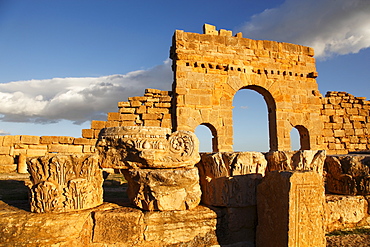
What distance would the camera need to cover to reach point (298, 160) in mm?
3490

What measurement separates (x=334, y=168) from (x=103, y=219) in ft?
10.5

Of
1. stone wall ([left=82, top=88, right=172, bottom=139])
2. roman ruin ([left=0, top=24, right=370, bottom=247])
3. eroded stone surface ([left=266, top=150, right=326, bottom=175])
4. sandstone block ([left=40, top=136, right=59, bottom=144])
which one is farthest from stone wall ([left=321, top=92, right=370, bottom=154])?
sandstone block ([left=40, top=136, right=59, bottom=144])

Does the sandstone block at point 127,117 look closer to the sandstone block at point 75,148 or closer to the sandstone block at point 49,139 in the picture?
the sandstone block at point 75,148

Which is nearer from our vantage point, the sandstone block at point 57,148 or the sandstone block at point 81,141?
the sandstone block at point 57,148

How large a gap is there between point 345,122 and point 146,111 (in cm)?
766

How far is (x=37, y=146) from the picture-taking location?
8516mm

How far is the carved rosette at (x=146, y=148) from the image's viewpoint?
3225 mm

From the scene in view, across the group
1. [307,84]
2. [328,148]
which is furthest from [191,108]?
[328,148]

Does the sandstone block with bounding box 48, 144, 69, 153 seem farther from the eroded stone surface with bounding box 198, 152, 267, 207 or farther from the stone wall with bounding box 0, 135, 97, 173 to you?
the eroded stone surface with bounding box 198, 152, 267, 207

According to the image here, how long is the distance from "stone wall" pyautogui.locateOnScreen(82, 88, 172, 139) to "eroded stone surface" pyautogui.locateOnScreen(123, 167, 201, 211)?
592 cm

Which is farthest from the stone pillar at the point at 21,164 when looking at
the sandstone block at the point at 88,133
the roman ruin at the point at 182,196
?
the roman ruin at the point at 182,196

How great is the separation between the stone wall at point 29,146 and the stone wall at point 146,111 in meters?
0.98

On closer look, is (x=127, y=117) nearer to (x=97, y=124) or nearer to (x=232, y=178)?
(x=97, y=124)

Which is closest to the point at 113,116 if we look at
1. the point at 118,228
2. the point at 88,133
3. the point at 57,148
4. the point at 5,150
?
the point at 88,133
